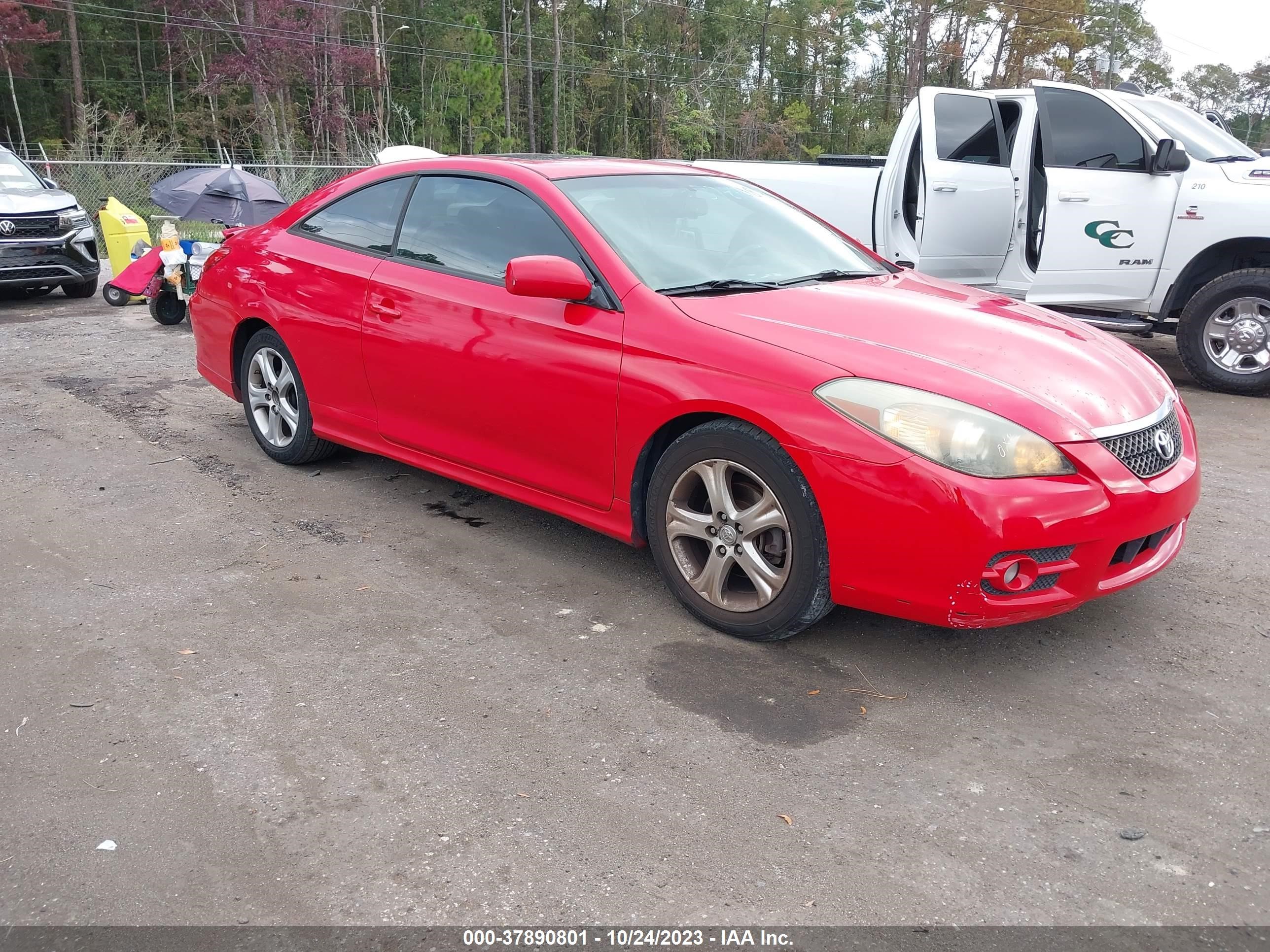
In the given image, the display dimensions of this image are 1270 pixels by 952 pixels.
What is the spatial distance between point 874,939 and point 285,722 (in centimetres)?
173

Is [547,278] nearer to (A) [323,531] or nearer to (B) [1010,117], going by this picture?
(A) [323,531]

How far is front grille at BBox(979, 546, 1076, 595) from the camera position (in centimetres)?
303

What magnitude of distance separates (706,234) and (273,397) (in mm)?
2492

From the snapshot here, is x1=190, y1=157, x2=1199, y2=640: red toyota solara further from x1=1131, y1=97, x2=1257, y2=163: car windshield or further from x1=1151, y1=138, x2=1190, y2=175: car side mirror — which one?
x1=1131, y1=97, x2=1257, y2=163: car windshield

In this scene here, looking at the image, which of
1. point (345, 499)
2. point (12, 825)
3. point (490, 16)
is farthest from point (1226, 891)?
point (490, 16)

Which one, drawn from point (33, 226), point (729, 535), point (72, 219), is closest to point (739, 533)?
point (729, 535)

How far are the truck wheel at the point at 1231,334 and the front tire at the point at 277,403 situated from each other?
5.80 m

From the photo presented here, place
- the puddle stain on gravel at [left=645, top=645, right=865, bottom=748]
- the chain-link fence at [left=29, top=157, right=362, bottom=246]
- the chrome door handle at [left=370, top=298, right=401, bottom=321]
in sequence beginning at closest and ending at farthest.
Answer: the puddle stain on gravel at [left=645, top=645, right=865, bottom=748] → the chrome door handle at [left=370, top=298, right=401, bottom=321] → the chain-link fence at [left=29, top=157, right=362, bottom=246]

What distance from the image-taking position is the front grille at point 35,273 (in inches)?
420

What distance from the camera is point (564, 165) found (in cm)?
438

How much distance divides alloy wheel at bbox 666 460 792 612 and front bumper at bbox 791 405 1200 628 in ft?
0.70

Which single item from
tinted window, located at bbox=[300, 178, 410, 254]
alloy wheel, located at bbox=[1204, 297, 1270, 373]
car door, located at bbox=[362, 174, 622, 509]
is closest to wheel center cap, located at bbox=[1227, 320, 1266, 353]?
alloy wheel, located at bbox=[1204, 297, 1270, 373]

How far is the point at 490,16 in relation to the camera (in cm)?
4659

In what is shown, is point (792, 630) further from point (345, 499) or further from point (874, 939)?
point (345, 499)
